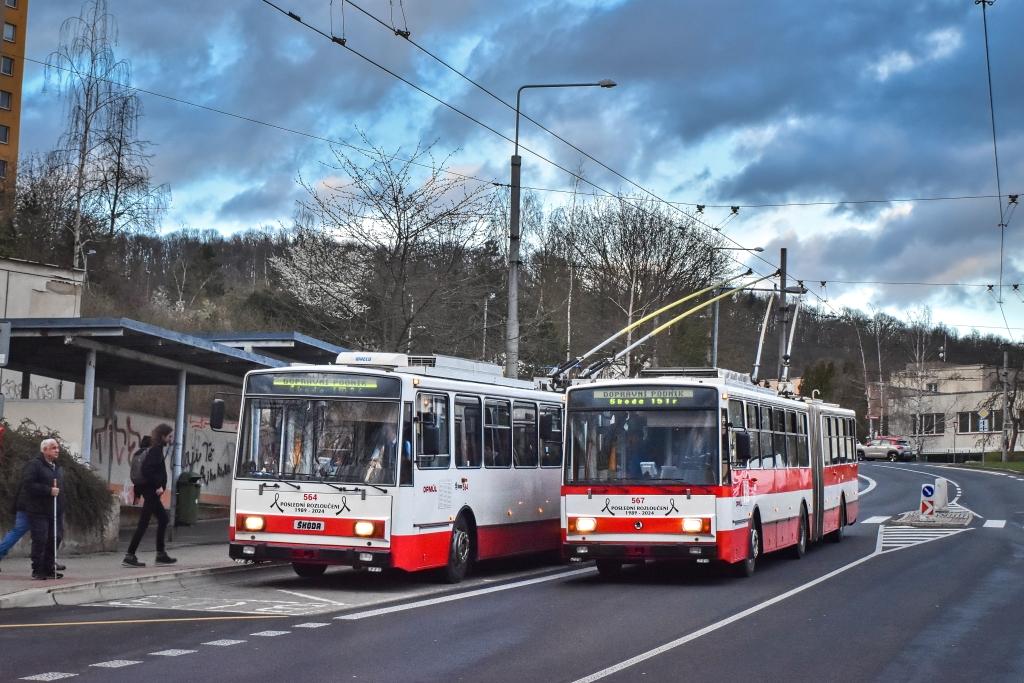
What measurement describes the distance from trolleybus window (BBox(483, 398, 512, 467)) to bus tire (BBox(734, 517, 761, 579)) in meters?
3.54

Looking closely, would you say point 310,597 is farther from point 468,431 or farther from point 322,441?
point 468,431

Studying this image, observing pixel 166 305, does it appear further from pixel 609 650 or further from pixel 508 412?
pixel 609 650

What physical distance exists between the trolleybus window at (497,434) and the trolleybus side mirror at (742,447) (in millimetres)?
3398

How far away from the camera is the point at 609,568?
778 inches

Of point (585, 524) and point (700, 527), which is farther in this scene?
point (585, 524)

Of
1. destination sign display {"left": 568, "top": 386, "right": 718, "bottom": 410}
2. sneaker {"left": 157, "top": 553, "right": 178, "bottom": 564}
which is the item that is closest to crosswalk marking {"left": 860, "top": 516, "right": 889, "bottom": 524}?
destination sign display {"left": 568, "top": 386, "right": 718, "bottom": 410}

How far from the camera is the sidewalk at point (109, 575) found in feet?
47.8

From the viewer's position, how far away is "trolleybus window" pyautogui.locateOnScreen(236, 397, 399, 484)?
16469 mm

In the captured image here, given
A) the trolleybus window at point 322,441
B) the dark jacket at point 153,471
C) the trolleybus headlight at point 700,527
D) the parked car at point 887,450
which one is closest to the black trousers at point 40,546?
the dark jacket at point 153,471

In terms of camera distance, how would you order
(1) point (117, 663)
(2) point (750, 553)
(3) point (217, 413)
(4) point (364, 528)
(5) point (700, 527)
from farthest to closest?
(2) point (750, 553) → (5) point (700, 527) → (3) point (217, 413) → (4) point (364, 528) → (1) point (117, 663)

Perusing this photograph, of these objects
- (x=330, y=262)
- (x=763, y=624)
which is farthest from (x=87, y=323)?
(x=330, y=262)

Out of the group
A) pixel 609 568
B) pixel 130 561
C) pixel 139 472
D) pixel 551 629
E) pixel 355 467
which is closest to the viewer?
pixel 551 629

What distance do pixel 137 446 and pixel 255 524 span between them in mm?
12374

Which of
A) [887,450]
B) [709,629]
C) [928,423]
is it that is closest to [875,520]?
[709,629]
